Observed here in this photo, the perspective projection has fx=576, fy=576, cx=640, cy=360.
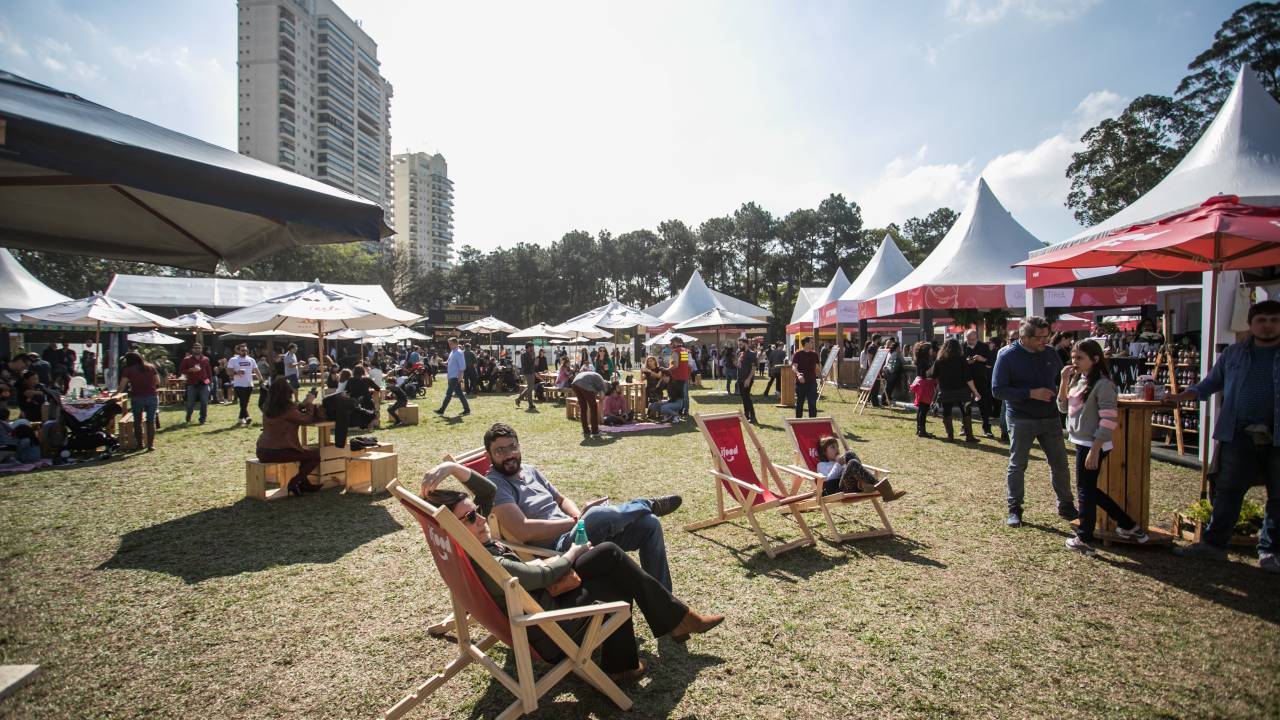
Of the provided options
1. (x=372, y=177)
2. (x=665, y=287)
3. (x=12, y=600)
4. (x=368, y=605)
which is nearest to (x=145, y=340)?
(x=12, y=600)

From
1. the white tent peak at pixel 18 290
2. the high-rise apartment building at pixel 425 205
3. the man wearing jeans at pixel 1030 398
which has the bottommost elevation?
the man wearing jeans at pixel 1030 398

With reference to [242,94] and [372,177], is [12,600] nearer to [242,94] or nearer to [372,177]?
[242,94]

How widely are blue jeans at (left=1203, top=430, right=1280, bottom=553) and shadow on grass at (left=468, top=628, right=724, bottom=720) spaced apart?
3905 mm

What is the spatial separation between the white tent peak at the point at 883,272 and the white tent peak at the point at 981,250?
4.79 metres

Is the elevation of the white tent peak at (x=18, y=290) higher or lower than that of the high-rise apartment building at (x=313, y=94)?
lower

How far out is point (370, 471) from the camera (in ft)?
22.1

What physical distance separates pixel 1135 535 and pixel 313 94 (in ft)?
375

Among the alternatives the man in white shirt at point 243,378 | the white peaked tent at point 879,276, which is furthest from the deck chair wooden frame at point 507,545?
the white peaked tent at point 879,276

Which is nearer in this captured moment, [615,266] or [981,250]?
[981,250]

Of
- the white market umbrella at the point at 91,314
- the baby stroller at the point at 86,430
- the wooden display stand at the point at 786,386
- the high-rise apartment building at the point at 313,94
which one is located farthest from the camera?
the high-rise apartment building at the point at 313,94

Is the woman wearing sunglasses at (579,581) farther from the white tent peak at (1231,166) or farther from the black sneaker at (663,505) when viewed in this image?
the white tent peak at (1231,166)

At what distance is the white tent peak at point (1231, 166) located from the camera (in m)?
6.96

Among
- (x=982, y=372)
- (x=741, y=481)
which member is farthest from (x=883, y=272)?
(x=741, y=481)

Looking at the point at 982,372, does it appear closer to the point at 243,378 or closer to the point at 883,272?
the point at 883,272
